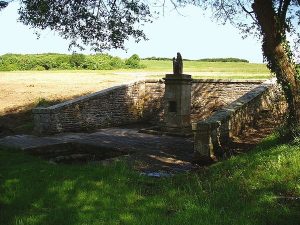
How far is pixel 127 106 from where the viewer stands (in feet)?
60.1

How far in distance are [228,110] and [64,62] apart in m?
34.5

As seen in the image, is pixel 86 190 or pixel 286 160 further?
pixel 286 160

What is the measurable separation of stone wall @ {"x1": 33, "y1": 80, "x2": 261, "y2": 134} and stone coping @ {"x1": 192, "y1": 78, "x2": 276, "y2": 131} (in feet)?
8.09

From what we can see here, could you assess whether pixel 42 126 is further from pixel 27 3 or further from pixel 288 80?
pixel 288 80

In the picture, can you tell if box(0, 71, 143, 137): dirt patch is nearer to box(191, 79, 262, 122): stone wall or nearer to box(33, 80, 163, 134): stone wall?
box(33, 80, 163, 134): stone wall

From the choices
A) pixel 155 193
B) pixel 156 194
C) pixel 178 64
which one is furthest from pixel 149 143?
pixel 156 194

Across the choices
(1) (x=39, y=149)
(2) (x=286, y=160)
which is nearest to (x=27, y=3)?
(1) (x=39, y=149)

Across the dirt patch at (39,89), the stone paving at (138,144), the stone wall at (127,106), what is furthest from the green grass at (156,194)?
the dirt patch at (39,89)

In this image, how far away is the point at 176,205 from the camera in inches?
251

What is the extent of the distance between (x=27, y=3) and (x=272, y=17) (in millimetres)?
6580

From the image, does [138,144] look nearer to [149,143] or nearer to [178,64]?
[149,143]

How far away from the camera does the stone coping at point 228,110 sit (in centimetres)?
1052

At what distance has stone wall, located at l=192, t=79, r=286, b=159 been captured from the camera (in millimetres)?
10430

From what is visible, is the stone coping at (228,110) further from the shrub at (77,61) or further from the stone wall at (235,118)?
the shrub at (77,61)
